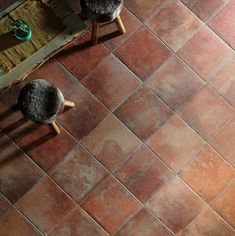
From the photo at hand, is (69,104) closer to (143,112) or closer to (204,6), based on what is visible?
(143,112)

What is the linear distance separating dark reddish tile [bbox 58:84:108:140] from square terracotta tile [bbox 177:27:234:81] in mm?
943

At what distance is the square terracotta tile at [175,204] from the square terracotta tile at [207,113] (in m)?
0.53

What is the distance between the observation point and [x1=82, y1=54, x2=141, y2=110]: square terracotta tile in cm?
420

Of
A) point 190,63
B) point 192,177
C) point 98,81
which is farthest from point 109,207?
point 190,63

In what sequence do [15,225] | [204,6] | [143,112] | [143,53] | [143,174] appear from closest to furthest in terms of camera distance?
[15,225] < [143,174] < [143,112] < [143,53] < [204,6]

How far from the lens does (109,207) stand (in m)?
4.00

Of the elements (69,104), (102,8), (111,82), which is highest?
(102,8)

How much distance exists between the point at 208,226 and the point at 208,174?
0.46m

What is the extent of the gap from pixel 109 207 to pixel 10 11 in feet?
6.17

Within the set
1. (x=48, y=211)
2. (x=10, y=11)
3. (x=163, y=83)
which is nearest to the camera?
(x=10, y=11)

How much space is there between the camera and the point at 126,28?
4348 mm

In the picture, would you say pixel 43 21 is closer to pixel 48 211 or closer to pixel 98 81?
pixel 98 81

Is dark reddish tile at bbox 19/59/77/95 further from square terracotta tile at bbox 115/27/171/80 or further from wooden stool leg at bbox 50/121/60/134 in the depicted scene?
square terracotta tile at bbox 115/27/171/80

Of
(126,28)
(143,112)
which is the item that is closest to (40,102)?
(143,112)
